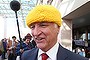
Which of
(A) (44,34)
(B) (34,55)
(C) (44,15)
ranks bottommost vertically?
(B) (34,55)

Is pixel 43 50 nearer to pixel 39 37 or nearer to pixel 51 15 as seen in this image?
pixel 39 37

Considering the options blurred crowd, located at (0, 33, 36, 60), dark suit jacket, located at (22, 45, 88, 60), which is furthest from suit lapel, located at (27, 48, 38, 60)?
blurred crowd, located at (0, 33, 36, 60)

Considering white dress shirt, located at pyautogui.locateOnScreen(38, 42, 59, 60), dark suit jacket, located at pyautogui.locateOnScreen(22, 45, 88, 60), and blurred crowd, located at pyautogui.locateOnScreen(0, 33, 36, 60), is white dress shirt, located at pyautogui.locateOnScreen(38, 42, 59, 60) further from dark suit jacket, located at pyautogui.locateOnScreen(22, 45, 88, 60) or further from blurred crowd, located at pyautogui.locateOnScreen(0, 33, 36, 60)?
blurred crowd, located at pyautogui.locateOnScreen(0, 33, 36, 60)

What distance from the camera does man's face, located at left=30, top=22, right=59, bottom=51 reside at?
1287 millimetres

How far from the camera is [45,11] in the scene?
1319 mm

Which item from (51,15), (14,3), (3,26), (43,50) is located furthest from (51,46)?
(3,26)

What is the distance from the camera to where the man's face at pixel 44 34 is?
1.29 meters

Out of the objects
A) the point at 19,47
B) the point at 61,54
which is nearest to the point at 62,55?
the point at 61,54

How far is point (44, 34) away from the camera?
1.28 metres

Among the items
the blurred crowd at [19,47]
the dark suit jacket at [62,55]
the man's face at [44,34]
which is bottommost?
the blurred crowd at [19,47]

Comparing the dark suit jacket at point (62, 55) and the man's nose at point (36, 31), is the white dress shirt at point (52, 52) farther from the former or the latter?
the man's nose at point (36, 31)

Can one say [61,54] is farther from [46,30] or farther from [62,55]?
[46,30]

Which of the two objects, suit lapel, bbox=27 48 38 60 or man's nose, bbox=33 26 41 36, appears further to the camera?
suit lapel, bbox=27 48 38 60

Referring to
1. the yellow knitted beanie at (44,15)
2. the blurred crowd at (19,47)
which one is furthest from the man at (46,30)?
the blurred crowd at (19,47)
